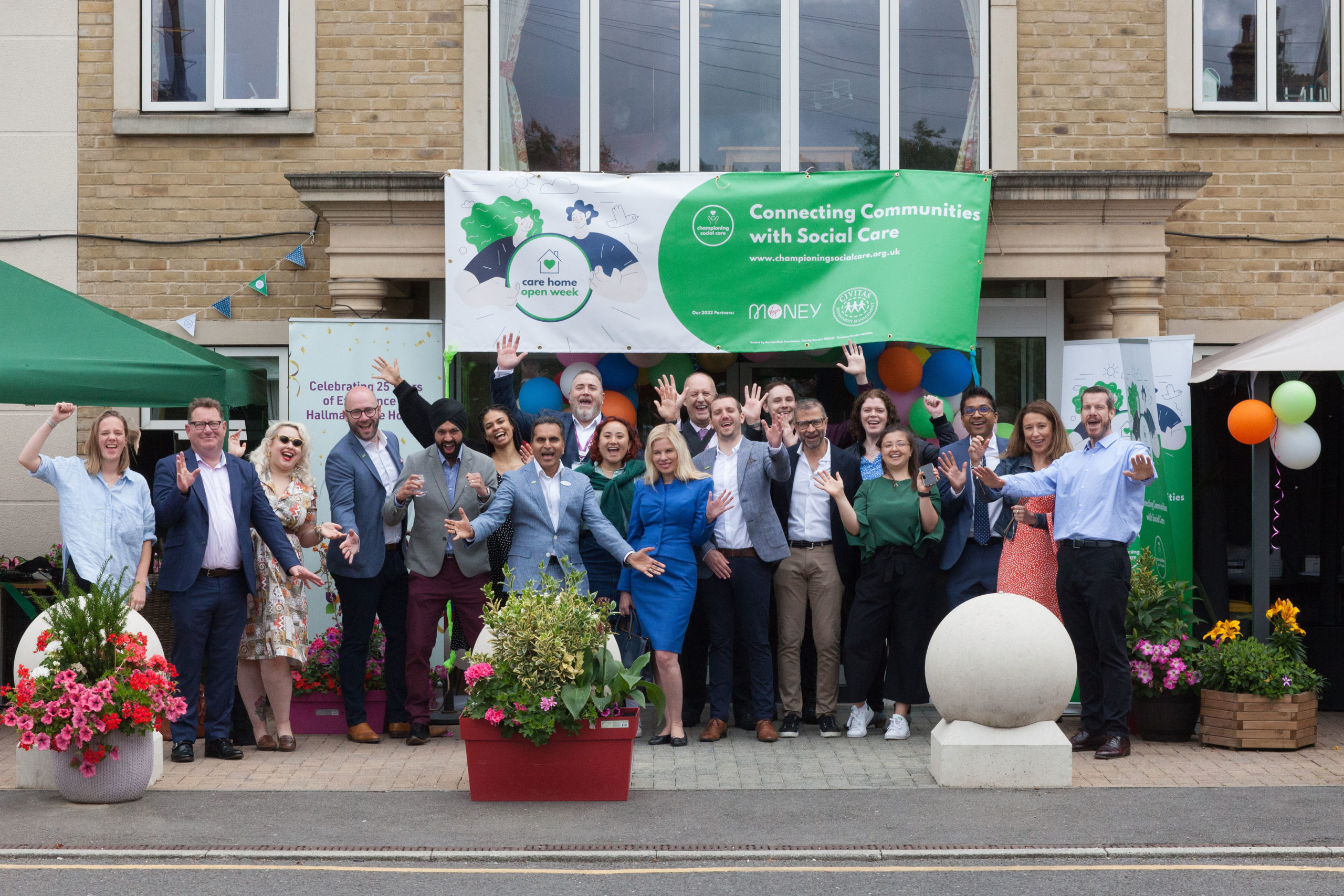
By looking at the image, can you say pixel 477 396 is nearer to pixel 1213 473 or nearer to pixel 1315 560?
pixel 1213 473

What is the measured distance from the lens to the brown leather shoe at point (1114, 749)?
25.7 feet

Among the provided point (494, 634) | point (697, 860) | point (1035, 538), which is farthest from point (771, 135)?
point (697, 860)

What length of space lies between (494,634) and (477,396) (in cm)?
381

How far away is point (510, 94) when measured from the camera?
10414 mm

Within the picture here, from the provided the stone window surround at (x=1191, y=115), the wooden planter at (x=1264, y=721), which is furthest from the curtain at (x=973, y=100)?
the wooden planter at (x=1264, y=721)

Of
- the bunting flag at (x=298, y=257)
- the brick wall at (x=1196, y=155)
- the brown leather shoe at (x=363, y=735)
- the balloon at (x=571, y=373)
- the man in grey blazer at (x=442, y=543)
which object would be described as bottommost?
the brown leather shoe at (x=363, y=735)

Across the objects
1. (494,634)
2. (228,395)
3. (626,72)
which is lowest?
(494,634)

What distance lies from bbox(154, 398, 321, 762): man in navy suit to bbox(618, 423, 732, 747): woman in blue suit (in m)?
1.90

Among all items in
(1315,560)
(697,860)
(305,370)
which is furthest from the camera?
(1315,560)

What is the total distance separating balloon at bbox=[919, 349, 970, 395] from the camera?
9430 millimetres

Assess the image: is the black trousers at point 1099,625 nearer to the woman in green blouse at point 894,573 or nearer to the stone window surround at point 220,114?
the woman in green blouse at point 894,573

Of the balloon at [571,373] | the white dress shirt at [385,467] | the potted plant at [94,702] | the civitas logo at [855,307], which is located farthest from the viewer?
the balloon at [571,373]

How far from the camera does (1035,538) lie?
8383mm

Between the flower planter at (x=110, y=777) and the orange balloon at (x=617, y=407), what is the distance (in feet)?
12.4
